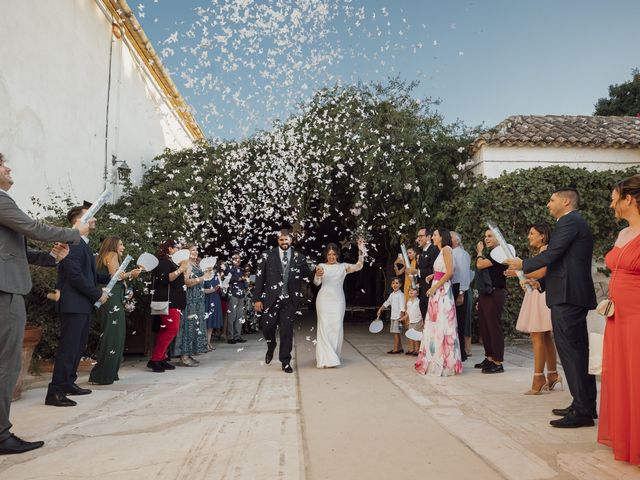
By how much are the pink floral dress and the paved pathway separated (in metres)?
0.28

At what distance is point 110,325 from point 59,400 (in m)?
1.27

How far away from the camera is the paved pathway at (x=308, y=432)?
2846 millimetres

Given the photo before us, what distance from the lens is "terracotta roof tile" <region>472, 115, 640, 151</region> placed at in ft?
35.4

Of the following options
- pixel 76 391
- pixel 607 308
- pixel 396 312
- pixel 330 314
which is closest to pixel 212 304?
pixel 330 314

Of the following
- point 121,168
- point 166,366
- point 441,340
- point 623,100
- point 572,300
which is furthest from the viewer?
point 623,100

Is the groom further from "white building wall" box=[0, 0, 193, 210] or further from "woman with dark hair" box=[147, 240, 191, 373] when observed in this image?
"white building wall" box=[0, 0, 193, 210]

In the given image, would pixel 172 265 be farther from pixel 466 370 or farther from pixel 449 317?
pixel 466 370

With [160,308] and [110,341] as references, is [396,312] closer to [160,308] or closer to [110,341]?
[160,308]

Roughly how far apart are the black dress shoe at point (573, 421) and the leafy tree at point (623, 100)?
27.4 meters

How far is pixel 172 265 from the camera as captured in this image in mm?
6992

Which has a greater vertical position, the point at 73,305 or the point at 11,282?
the point at 11,282

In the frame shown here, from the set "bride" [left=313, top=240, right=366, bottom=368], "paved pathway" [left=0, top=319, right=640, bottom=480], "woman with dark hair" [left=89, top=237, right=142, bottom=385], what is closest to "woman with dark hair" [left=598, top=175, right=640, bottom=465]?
"paved pathway" [left=0, top=319, right=640, bottom=480]

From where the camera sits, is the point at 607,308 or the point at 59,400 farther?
the point at 59,400

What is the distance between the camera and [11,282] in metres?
3.38
